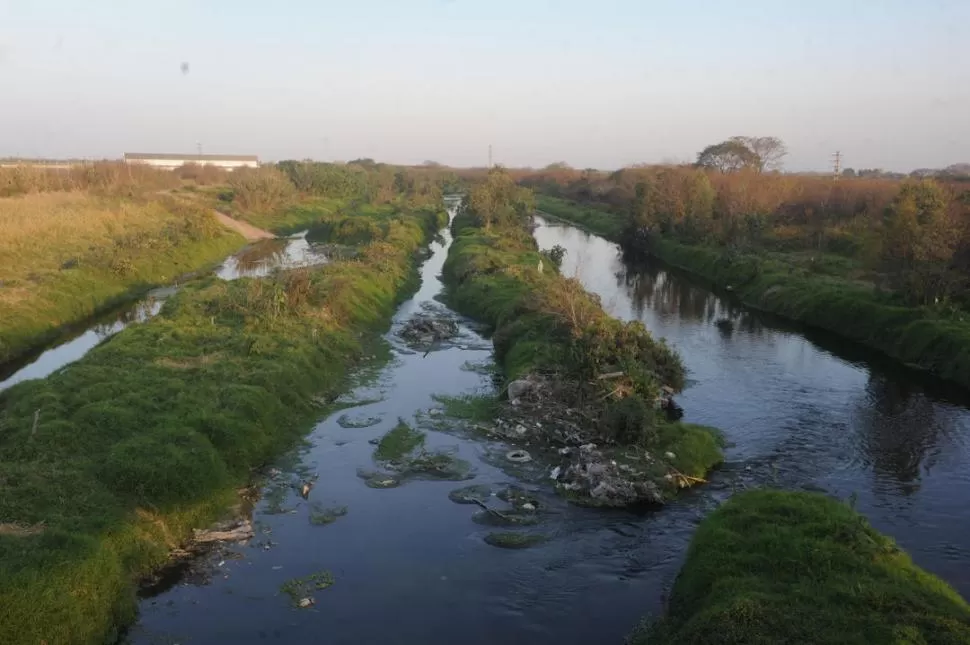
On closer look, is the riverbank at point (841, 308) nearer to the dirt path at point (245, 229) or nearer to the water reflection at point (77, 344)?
the water reflection at point (77, 344)

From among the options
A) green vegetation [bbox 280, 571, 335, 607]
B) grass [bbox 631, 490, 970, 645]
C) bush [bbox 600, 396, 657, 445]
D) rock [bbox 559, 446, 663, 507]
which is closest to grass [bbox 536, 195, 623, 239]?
bush [bbox 600, 396, 657, 445]

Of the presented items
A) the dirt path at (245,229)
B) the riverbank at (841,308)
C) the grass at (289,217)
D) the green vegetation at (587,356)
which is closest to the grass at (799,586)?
the green vegetation at (587,356)

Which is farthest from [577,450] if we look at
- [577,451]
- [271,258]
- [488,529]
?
[271,258]

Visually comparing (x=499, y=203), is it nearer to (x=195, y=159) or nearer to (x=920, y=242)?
(x=920, y=242)

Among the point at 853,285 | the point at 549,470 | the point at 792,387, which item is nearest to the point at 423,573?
the point at 549,470

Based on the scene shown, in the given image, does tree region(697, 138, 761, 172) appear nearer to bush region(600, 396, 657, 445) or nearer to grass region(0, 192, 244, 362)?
grass region(0, 192, 244, 362)
